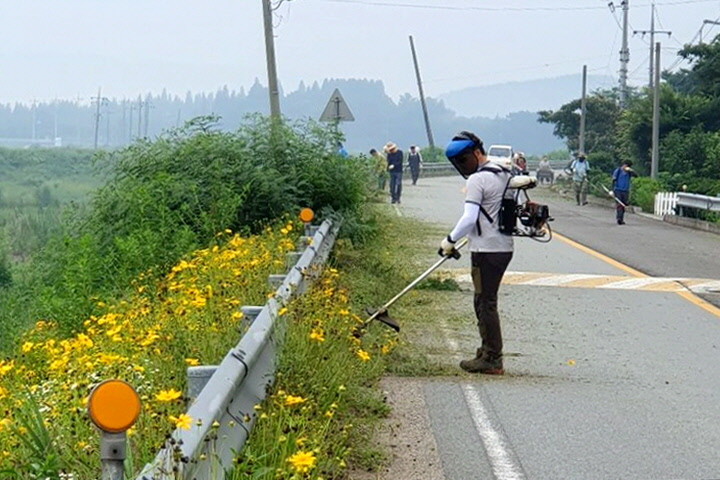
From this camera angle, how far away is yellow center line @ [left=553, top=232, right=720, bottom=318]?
45.6ft

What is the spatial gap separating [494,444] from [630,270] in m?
11.0

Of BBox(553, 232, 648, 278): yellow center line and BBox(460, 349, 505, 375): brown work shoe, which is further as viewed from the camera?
BBox(553, 232, 648, 278): yellow center line

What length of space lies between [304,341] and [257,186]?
26.3ft

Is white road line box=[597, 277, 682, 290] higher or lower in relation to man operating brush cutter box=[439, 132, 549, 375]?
lower

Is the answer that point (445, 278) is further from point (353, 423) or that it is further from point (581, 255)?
point (353, 423)

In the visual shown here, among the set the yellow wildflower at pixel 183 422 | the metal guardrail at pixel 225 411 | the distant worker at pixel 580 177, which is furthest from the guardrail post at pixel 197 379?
the distant worker at pixel 580 177

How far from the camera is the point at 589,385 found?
926 centimetres

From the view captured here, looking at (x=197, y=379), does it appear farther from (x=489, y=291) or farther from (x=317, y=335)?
(x=489, y=291)

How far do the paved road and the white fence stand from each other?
15.4 m

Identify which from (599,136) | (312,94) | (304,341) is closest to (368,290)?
(304,341)

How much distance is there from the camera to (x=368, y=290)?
12.8 m

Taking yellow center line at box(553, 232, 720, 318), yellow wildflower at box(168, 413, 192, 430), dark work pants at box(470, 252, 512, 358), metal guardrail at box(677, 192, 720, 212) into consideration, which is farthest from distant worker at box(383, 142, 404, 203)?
yellow wildflower at box(168, 413, 192, 430)

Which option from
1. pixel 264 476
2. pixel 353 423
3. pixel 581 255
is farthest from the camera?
pixel 581 255

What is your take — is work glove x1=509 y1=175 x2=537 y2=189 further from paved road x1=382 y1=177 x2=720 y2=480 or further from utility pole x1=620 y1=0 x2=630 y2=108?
utility pole x1=620 y1=0 x2=630 y2=108
